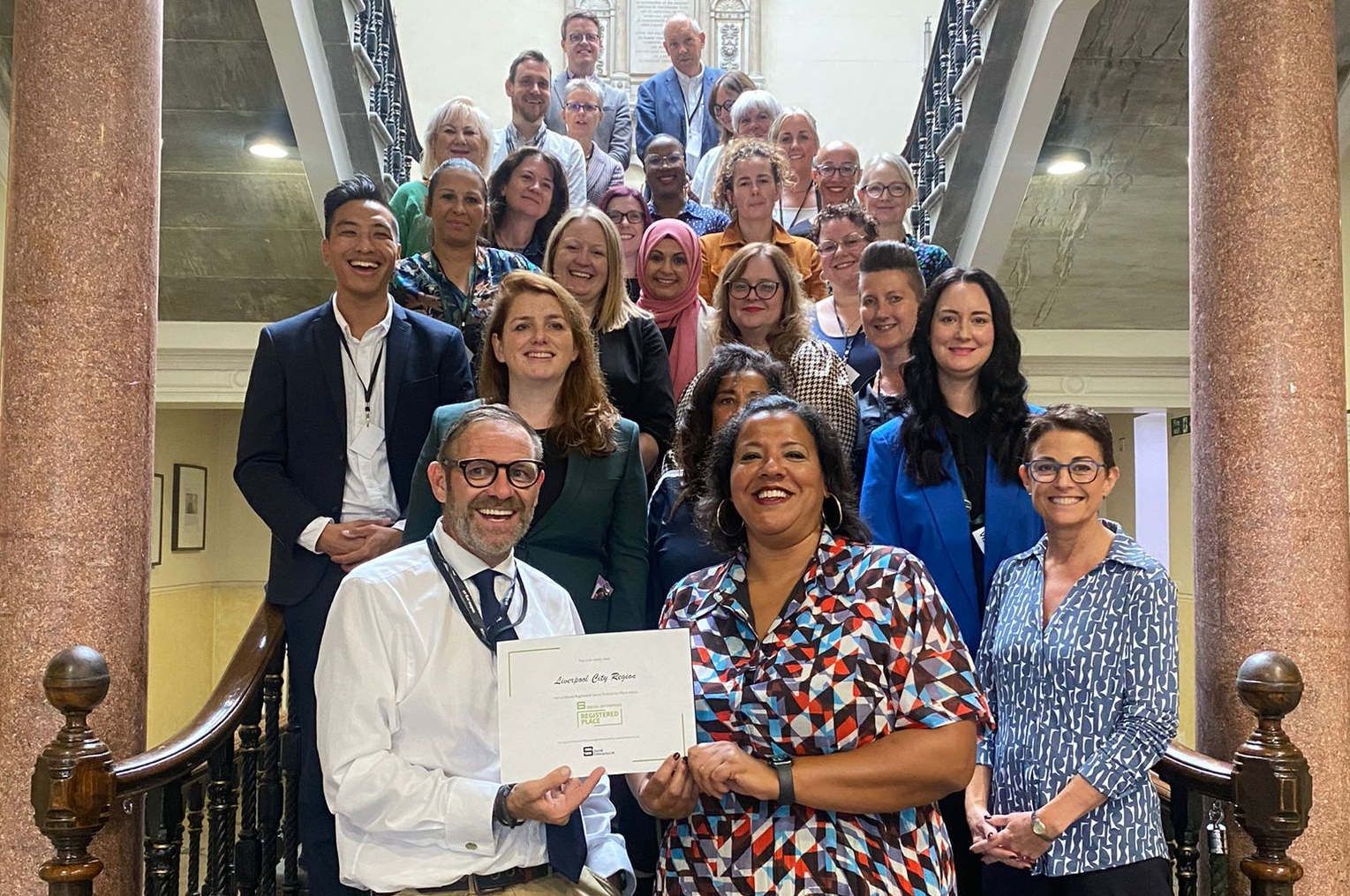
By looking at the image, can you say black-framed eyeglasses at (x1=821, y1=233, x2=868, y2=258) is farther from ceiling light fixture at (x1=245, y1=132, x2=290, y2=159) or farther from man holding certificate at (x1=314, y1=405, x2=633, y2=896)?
ceiling light fixture at (x1=245, y1=132, x2=290, y2=159)

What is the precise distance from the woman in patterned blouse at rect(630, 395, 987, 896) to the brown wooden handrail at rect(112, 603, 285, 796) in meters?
1.02

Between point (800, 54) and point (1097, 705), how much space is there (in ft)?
37.8

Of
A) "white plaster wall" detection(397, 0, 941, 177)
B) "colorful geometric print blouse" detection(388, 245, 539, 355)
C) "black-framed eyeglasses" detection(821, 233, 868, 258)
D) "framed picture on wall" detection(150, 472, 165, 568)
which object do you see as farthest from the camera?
"white plaster wall" detection(397, 0, 941, 177)

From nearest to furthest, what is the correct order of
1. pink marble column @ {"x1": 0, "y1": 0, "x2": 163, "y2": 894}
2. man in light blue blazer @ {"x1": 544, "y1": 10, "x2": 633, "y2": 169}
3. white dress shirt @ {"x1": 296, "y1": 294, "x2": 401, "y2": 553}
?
pink marble column @ {"x1": 0, "y1": 0, "x2": 163, "y2": 894} → white dress shirt @ {"x1": 296, "y1": 294, "x2": 401, "y2": 553} → man in light blue blazer @ {"x1": 544, "y1": 10, "x2": 633, "y2": 169}

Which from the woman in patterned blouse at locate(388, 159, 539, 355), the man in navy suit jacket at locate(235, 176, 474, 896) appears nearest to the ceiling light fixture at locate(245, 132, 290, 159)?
the woman in patterned blouse at locate(388, 159, 539, 355)

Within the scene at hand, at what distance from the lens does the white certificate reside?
80.8 inches

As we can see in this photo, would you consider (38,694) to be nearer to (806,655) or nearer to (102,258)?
(102,258)

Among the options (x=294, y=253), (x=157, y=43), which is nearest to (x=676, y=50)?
(x=294, y=253)

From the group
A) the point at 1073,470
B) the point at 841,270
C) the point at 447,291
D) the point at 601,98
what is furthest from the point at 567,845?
the point at 601,98

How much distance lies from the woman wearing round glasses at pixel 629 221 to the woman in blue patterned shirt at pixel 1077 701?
7.77ft

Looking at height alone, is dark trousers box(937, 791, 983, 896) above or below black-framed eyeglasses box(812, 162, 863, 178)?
below

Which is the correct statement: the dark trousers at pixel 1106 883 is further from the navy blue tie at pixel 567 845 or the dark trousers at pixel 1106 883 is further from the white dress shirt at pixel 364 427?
the white dress shirt at pixel 364 427

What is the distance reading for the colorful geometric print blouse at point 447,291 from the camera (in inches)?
154

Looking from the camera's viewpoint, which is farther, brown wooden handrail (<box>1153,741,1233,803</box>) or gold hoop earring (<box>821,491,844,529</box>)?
brown wooden handrail (<box>1153,741,1233,803</box>)
